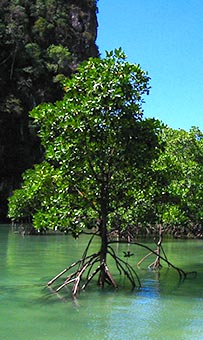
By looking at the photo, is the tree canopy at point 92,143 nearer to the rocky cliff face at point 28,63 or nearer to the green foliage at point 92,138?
the green foliage at point 92,138

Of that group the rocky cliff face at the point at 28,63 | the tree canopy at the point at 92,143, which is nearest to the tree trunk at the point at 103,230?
the tree canopy at the point at 92,143

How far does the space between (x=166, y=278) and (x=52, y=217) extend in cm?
413

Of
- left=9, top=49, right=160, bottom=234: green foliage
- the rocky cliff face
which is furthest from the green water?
the rocky cliff face

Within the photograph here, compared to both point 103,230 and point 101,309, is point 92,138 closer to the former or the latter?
point 103,230

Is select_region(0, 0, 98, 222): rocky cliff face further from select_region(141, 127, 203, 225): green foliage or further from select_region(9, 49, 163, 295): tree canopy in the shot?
select_region(9, 49, 163, 295): tree canopy

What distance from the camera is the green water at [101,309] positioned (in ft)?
28.9

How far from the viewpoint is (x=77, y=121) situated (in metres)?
11.5

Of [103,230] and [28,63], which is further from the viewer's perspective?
[28,63]

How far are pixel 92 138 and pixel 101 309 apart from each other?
3616 mm

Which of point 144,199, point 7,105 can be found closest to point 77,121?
point 144,199

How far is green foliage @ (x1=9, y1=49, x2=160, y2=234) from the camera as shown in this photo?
1177 centimetres

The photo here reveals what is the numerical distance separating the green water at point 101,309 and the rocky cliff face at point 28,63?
3173 cm

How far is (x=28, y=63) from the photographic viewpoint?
50.6 m

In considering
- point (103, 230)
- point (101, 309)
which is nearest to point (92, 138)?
point (103, 230)
